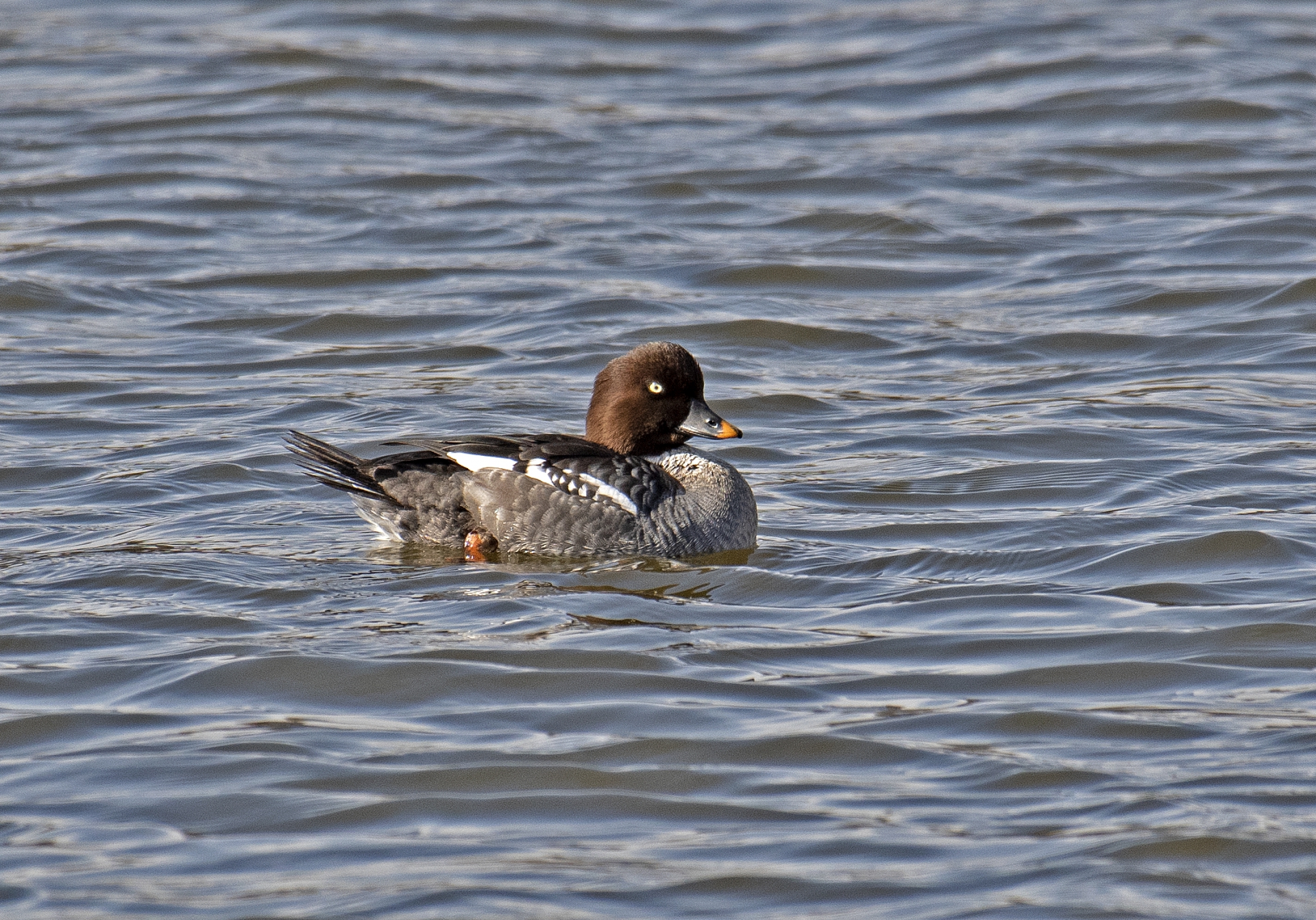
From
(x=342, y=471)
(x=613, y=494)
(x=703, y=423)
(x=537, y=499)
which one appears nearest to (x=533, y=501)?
(x=537, y=499)

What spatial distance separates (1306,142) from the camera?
16.1 meters

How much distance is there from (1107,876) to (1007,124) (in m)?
12.4

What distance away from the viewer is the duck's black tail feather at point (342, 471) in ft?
27.1

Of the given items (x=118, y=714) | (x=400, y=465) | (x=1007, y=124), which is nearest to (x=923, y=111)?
(x=1007, y=124)

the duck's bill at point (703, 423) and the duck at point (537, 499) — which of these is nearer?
the duck at point (537, 499)

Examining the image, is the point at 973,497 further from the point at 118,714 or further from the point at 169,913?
the point at 169,913

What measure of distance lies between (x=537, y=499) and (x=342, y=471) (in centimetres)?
84

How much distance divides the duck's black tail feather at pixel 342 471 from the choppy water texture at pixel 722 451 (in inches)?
11.6

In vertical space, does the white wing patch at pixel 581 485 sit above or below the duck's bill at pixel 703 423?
below

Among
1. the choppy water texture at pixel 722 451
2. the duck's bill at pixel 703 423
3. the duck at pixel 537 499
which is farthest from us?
the duck's bill at pixel 703 423

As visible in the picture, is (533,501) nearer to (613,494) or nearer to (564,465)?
(564,465)

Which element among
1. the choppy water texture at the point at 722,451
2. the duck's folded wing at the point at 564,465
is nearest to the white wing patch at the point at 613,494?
the duck's folded wing at the point at 564,465

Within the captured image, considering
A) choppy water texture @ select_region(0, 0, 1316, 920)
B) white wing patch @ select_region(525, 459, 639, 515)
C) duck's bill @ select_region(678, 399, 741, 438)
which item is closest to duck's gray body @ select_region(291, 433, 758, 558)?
white wing patch @ select_region(525, 459, 639, 515)

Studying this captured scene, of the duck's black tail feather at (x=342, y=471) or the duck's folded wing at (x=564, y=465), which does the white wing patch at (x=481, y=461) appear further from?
the duck's black tail feather at (x=342, y=471)
